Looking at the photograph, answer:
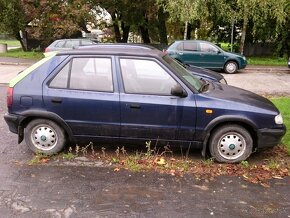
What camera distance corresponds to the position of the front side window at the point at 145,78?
5535 mm

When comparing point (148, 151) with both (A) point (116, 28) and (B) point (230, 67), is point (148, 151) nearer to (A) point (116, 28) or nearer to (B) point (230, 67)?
(B) point (230, 67)

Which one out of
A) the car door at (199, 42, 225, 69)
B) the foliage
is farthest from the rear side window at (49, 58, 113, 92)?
the foliage

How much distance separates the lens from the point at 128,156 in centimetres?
584

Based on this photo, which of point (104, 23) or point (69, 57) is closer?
point (69, 57)

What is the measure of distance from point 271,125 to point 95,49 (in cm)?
289

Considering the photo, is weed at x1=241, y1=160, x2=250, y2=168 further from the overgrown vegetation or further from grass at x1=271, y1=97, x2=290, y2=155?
grass at x1=271, y1=97, x2=290, y2=155

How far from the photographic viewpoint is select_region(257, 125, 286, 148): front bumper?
5496 millimetres

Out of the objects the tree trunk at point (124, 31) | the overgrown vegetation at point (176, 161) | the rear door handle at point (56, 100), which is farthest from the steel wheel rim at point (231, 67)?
the rear door handle at point (56, 100)

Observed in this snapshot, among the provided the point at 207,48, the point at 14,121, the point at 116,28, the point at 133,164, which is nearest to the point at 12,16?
the point at 116,28

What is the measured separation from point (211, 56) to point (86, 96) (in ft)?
39.9

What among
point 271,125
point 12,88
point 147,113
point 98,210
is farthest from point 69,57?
point 271,125

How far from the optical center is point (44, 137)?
579 cm

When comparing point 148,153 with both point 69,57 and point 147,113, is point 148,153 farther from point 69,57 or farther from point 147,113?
point 69,57

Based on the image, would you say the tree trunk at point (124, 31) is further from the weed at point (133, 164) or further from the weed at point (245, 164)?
the weed at point (245, 164)
